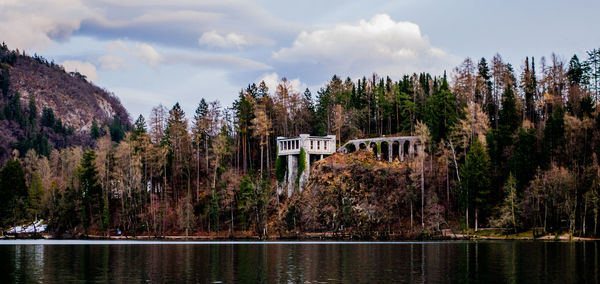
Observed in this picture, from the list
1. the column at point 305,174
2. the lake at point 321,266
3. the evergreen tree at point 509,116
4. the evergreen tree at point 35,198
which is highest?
the evergreen tree at point 509,116

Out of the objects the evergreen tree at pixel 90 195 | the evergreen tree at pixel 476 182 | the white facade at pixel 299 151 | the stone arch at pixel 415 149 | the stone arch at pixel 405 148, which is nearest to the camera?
the evergreen tree at pixel 476 182

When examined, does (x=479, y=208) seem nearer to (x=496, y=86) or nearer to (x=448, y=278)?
(x=496, y=86)

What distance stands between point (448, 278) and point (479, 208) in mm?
56343

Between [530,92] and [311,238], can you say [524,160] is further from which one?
[311,238]

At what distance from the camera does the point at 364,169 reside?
375 feet

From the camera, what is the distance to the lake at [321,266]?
1821 inches

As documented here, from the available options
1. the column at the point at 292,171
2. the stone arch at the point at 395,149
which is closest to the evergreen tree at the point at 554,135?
the stone arch at the point at 395,149

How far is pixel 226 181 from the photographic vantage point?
119875mm

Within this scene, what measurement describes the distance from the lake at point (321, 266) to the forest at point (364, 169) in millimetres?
25302

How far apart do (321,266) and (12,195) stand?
101m

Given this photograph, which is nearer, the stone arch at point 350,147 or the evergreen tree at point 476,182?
the evergreen tree at point 476,182

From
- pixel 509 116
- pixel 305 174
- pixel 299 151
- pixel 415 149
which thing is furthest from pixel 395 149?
pixel 509 116

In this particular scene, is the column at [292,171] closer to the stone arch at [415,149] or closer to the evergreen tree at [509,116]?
the stone arch at [415,149]

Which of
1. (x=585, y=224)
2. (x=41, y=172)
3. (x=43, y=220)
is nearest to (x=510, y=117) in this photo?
(x=585, y=224)
